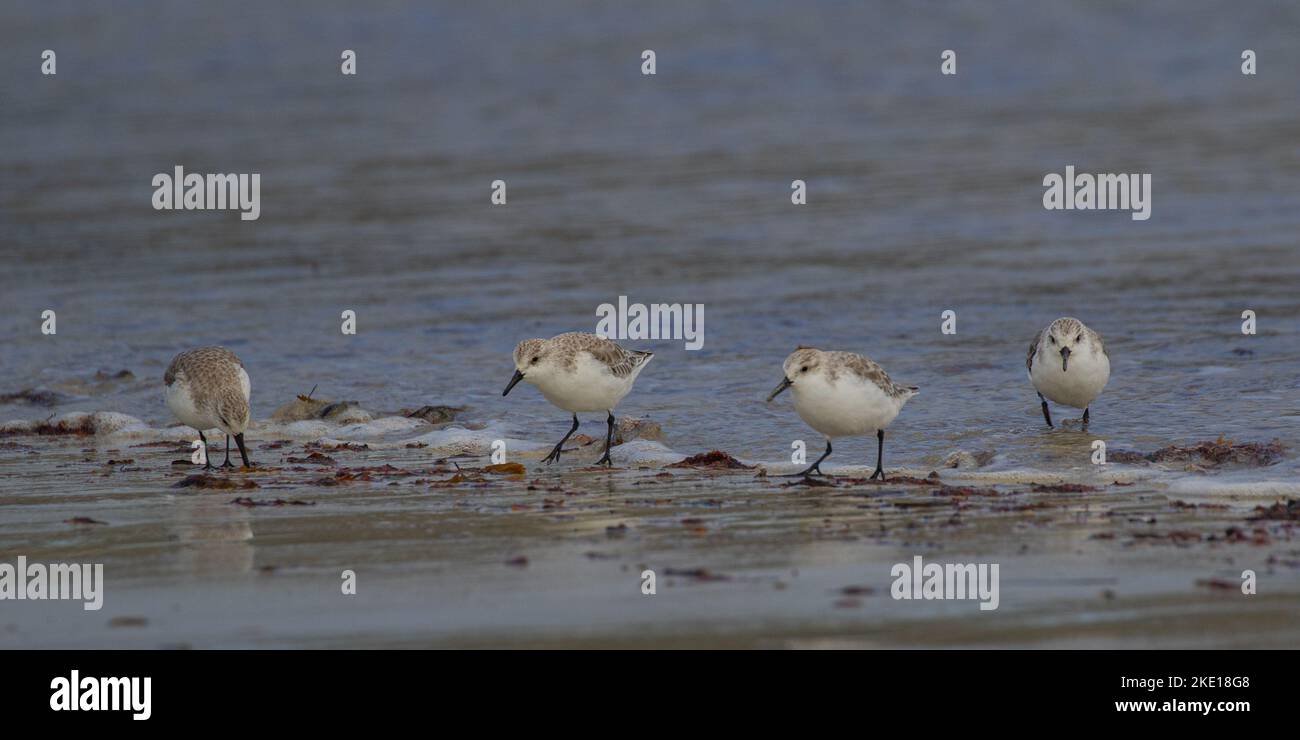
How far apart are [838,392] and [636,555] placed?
2253mm

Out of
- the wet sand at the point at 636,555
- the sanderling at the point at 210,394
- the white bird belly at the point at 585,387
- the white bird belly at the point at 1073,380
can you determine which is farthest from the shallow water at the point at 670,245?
the white bird belly at the point at 585,387

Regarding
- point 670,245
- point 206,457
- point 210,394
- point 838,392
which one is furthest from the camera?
point 670,245

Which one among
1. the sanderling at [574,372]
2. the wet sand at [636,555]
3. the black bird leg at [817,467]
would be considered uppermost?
the sanderling at [574,372]

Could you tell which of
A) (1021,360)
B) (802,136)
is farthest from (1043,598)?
(802,136)

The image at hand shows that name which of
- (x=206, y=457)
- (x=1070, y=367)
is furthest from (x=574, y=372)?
(x=1070, y=367)

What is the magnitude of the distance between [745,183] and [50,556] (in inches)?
A: 647

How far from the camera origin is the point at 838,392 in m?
8.74

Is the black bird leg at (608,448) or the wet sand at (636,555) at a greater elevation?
the black bird leg at (608,448)

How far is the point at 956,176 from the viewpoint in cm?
2195

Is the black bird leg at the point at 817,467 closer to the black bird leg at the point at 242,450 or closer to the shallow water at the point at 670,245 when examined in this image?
the shallow water at the point at 670,245

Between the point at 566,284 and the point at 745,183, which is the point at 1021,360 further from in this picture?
the point at 745,183

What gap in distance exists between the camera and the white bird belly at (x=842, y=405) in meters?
8.76

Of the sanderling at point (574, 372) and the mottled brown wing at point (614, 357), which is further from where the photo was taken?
the mottled brown wing at point (614, 357)

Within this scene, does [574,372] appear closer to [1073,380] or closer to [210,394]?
[210,394]
